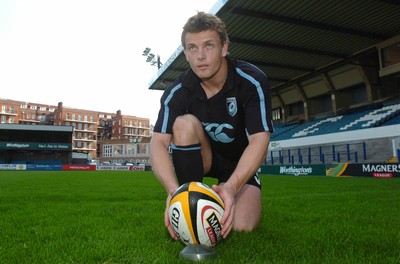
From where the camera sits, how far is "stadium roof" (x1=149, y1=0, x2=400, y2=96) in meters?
18.0

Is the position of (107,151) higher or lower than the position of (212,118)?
higher

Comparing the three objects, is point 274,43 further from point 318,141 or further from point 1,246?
point 1,246

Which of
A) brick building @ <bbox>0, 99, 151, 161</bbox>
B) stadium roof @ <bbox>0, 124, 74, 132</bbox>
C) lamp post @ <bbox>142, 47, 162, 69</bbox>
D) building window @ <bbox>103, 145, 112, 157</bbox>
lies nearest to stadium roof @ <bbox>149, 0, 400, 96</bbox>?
lamp post @ <bbox>142, 47, 162, 69</bbox>

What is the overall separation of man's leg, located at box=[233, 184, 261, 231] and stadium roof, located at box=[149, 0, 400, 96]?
15571 mm

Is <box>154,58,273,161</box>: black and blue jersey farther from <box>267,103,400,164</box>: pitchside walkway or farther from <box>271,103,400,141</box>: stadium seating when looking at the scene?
<box>271,103,400,141</box>: stadium seating

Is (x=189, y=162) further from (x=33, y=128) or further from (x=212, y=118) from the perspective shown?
(x=33, y=128)

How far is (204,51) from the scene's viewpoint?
9.76 ft

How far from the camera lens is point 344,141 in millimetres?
22844

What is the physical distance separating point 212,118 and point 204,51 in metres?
0.73

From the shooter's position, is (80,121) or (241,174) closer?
(241,174)

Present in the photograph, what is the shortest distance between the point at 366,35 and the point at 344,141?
7.12m

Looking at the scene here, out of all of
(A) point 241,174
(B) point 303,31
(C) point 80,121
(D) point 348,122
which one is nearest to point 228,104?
(A) point 241,174

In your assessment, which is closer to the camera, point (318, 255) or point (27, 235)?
point (318, 255)

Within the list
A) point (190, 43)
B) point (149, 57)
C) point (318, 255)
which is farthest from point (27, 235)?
point (149, 57)
